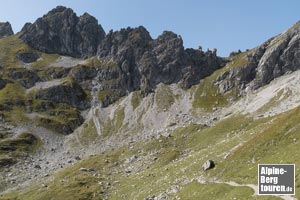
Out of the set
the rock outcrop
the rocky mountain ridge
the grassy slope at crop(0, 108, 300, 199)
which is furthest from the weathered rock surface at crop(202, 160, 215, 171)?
the rock outcrop

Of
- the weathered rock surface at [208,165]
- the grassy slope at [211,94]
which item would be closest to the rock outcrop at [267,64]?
the grassy slope at [211,94]

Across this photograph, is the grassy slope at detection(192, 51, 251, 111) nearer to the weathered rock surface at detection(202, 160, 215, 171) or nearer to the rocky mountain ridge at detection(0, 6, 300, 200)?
the rocky mountain ridge at detection(0, 6, 300, 200)

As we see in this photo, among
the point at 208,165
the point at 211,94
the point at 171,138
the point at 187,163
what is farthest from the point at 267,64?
the point at 208,165

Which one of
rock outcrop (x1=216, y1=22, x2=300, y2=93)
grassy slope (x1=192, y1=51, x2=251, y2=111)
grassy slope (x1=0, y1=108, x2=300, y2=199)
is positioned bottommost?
grassy slope (x1=0, y1=108, x2=300, y2=199)

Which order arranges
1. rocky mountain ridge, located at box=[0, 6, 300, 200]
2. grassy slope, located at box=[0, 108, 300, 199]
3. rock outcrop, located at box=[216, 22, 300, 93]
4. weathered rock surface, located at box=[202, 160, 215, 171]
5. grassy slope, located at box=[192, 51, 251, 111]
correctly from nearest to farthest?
grassy slope, located at box=[0, 108, 300, 199], rocky mountain ridge, located at box=[0, 6, 300, 200], weathered rock surface, located at box=[202, 160, 215, 171], rock outcrop, located at box=[216, 22, 300, 93], grassy slope, located at box=[192, 51, 251, 111]

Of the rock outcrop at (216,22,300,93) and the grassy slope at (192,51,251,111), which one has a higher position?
the rock outcrop at (216,22,300,93)

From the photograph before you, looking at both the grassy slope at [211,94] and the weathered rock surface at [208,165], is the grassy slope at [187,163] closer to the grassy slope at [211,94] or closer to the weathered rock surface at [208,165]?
the weathered rock surface at [208,165]

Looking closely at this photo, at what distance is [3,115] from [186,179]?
148 metres

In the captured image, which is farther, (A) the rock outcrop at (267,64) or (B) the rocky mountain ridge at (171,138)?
(A) the rock outcrop at (267,64)

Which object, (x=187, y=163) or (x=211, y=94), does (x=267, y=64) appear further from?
(x=187, y=163)

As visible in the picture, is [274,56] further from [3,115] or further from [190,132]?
[3,115]

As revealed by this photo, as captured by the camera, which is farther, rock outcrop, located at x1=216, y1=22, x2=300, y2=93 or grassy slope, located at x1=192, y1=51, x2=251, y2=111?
grassy slope, located at x1=192, y1=51, x2=251, y2=111

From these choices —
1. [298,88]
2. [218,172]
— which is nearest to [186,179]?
[218,172]

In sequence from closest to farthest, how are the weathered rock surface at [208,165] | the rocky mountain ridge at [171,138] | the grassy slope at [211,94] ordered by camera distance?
the rocky mountain ridge at [171,138], the weathered rock surface at [208,165], the grassy slope at [211,94]
